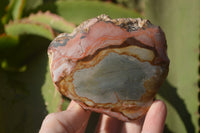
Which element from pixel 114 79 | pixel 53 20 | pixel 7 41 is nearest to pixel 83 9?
pixel 53 20

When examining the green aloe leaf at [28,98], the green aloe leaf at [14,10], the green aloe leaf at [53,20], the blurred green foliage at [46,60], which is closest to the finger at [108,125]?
the blurred green foliage at [46,60]

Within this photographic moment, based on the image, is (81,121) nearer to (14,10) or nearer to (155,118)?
(155,118)

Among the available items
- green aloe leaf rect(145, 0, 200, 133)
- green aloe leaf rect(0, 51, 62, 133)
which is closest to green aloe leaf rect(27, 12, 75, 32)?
green aloe leaf rect(0, 51, 62, 133)

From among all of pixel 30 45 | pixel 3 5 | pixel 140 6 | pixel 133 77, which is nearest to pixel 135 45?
pixel 133 77

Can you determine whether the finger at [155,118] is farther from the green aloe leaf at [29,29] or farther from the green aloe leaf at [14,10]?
the green aloe leaf at [14,10]

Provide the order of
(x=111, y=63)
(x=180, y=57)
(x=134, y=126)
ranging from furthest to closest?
(x=180, y=57), (x=134, y=126), (x=111, y=63)

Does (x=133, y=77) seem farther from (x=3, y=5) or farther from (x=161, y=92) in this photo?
(x=3, y=5)
